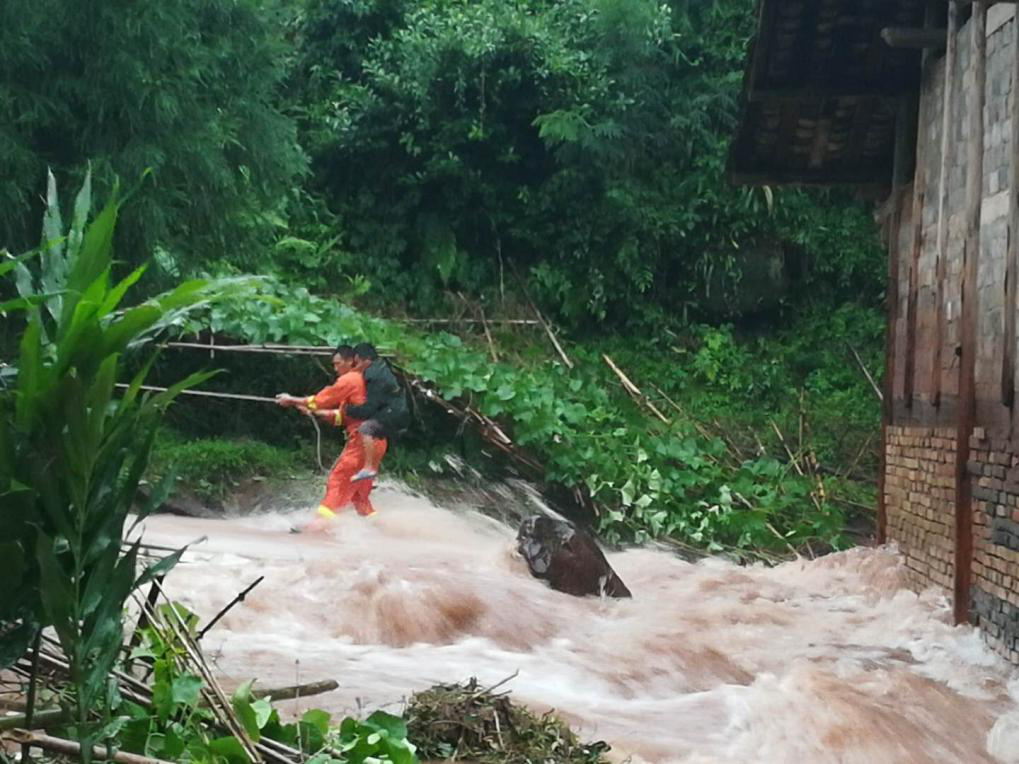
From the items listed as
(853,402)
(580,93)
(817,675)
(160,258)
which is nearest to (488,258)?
(580,93)

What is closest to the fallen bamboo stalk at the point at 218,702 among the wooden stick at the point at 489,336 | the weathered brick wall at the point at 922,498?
the weathered brick wall at the point at 922,498

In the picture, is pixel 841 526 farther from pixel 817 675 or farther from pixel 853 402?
pixel 817 675

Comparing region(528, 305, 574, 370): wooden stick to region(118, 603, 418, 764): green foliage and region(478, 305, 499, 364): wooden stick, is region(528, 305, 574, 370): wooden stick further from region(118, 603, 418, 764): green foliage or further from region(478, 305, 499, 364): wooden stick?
region(118, 603, 418, 764): green foliage

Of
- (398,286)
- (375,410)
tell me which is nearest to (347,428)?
(375,410)

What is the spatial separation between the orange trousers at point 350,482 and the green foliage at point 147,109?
3.08 meters

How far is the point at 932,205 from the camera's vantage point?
11797 millimetres

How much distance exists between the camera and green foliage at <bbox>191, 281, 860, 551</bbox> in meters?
15.4

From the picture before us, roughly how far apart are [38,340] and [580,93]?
768 inches

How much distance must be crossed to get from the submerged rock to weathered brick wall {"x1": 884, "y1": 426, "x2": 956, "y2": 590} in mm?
2727

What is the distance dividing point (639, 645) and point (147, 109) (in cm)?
783

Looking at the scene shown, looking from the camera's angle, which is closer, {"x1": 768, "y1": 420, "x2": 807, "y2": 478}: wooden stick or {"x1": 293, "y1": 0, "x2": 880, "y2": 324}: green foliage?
{"x1": 768, "y1": 420, "x2": 807, "y2": 478}: wooden stick

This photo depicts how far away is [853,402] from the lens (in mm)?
19547

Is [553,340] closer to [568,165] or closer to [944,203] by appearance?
[568,165]

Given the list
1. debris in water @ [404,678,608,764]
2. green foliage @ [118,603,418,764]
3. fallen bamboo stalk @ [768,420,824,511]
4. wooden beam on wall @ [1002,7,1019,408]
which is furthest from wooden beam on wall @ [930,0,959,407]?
green foliage @ [118,603,418,764]
